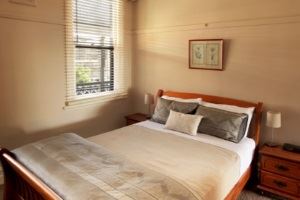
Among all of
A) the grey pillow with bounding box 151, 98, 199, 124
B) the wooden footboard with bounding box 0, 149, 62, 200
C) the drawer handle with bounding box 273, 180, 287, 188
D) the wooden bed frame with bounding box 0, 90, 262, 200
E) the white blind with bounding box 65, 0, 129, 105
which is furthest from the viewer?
the white blind with bounding box 65, 0, 129, 105

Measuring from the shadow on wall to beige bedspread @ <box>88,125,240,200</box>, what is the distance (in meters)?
0.90

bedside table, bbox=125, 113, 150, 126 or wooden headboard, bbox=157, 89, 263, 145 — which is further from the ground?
wooden headboard, bbox=157, 89, 263, 145

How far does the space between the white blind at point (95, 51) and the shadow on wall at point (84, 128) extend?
0.25 metres

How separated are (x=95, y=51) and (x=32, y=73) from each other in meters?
1.05

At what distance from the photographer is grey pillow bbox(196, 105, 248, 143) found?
8.82 ft

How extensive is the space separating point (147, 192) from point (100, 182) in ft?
1.14

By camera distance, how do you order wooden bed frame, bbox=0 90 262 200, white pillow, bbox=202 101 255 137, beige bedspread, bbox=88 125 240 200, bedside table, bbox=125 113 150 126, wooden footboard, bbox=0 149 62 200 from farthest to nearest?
bedside table, bbox=125 113 150 126
white pillow, bbox=202 101 255 137
beige bedspread, bbox=88 125 240 200
wooden footboard, bbox=0 149 62 200
wooden bed frame, bbox=0 90 262 200

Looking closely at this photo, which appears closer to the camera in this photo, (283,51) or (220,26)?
(283,51)

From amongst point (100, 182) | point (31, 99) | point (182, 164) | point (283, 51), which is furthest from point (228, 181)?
point (31, 99)

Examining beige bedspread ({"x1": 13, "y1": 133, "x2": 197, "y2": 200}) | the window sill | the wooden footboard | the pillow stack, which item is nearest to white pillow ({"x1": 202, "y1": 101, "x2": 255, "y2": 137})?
the pillow stack

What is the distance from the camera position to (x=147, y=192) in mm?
1568

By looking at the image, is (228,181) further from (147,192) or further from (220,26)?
(220,26)

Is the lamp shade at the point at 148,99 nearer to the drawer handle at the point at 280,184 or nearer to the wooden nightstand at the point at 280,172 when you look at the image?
the wooden nightstand at the point at 280,172

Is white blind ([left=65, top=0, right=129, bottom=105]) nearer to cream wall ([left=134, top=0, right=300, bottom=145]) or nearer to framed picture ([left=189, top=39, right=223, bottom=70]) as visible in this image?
cream wall ([left=134, top=0, right=300, bottom=145])
